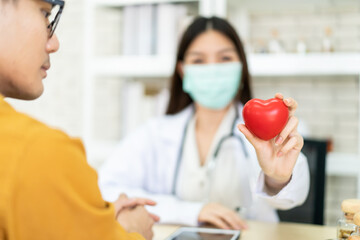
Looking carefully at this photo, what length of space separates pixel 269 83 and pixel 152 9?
0.88m

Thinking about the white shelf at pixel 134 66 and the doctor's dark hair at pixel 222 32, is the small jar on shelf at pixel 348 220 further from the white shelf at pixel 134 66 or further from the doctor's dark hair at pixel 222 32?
the white shelf at pixel 134 66

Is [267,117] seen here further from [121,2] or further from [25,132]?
Result: [121,2]

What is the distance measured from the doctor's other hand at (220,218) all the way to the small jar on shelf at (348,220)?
357mm

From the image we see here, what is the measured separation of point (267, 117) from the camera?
946 millimetres

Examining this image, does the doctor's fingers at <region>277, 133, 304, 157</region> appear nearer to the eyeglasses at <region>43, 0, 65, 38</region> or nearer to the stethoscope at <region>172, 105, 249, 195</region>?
the eyeglasses at <region>43, 0, 65, 38</region>

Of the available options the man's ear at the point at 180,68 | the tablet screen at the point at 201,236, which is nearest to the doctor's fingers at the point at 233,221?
the tablet screen at the point at 201,236

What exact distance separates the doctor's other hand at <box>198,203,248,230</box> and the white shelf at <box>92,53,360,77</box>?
46.4 inches

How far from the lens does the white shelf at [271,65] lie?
Result: 2.16 metres

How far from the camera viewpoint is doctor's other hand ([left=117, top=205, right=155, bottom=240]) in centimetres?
103

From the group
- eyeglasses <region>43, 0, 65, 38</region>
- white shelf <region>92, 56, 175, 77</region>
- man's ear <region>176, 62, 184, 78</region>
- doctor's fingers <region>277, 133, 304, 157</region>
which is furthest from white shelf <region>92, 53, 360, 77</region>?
eyeglasses <region>43, 0, 65, 38</region>

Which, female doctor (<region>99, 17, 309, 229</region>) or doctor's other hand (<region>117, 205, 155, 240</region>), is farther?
female doctor (<region>99, 17, 309, 229</region>)

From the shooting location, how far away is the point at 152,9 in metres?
2.54

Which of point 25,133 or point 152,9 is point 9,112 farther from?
point 152,9

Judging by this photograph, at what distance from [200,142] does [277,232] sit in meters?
0.80
